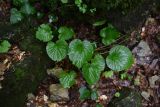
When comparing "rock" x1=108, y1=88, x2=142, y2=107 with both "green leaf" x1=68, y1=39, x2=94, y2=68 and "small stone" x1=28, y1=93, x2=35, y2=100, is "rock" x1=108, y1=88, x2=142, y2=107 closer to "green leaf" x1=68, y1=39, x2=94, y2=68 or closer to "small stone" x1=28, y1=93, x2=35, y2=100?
"green leaf" x1=68, y1=39, x2=94, y2=68

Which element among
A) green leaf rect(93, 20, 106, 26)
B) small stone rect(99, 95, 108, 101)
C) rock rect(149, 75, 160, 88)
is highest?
green leaf rect(93, 20, 106, 26)

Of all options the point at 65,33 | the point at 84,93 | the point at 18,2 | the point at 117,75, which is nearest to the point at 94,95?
the point at 84,93

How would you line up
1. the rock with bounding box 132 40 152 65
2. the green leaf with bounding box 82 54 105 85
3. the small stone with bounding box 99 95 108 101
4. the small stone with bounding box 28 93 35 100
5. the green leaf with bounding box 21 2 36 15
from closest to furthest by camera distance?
the green leaf with bounding box 82 54 105 85
the small stone with bounding box 28 93 35 100
the small stone with bounding box 99 95 108 101
the green leaf with bounding box 21 2 36 15
the rock with bounding box 132 40 152 65

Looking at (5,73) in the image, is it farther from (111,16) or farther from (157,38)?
(157,38)

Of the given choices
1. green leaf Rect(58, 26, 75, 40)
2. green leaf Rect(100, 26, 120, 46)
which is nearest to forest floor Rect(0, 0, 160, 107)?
green leaf Rect(100, 26, 120, 46)

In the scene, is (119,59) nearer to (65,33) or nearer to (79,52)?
(79,52)

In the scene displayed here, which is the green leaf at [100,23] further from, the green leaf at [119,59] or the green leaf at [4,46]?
the green leaf at [4,46]

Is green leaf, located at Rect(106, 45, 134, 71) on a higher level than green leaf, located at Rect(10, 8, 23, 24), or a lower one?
lower

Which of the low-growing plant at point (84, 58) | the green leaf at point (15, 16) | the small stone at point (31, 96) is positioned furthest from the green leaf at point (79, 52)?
the green leaf at point (15, 16)
